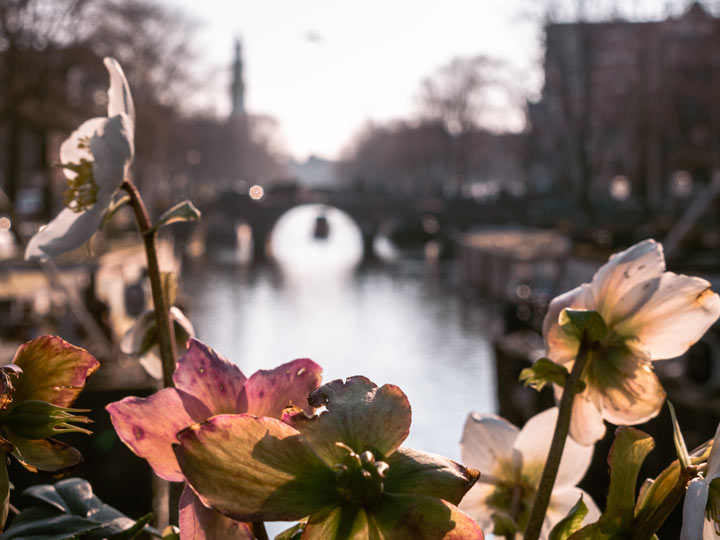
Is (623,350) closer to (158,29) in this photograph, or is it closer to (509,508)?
(509,508)

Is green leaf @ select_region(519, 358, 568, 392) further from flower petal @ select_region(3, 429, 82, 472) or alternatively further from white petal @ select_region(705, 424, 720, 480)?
flower petal @ select_region(3, 429, 82, 472)

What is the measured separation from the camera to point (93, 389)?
16.9ft

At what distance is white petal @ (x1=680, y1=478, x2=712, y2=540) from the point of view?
0.36m

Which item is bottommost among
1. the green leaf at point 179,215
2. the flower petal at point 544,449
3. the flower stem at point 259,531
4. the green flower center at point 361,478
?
the flower petal at point 544,449

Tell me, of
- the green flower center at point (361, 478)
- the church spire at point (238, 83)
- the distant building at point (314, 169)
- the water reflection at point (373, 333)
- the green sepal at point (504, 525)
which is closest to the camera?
the green flower center at point (361, 478)

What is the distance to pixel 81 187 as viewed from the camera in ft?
1.94

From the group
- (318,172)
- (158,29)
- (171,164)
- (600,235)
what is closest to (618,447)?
(600,235)

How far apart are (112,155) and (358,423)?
253mm

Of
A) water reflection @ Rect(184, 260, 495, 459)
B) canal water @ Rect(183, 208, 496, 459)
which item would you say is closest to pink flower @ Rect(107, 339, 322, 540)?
canal water @ Rect(183, 208, 496, 459)

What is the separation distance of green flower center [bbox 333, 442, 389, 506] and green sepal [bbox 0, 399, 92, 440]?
123 mm

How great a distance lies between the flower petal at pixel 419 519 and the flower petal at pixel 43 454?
15 cm

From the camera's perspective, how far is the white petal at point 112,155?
1.77ft

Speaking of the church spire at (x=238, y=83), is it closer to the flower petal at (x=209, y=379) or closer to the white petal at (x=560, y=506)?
the white petal at (x=560, y=506)

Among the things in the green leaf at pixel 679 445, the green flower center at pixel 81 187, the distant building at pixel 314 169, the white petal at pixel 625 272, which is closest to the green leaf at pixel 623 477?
the green leaf at pixel 679 445
